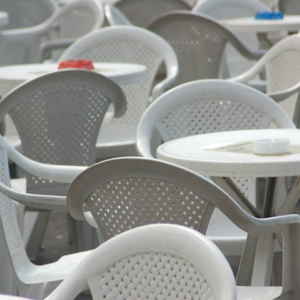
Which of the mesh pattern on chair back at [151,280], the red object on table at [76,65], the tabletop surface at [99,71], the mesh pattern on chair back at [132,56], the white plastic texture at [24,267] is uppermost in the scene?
the mesh pattern on chair back at [151,280]

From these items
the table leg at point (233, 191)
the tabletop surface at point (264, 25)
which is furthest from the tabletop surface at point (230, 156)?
the tabletop surface at point (264, 25)

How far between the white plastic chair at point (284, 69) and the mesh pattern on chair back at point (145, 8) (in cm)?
273

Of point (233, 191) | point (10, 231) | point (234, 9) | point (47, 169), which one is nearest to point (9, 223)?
point (10, 231)

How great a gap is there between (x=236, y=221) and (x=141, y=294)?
723 millimetres

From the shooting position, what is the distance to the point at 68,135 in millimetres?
5109

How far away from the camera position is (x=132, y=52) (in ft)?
23.0

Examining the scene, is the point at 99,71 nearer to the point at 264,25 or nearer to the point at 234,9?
the point at 264,25

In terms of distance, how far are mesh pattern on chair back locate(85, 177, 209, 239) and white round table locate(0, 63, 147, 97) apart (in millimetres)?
2678

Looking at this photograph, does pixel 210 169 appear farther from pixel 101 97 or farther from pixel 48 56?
pixel 48 56

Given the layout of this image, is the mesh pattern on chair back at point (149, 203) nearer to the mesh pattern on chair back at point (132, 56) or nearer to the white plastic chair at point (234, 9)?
the mesh pattern on chair back at point (132, 56)

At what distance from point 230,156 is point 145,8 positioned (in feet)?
18.0

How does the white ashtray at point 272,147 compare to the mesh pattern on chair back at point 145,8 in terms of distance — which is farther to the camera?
the mesh pattern on chair back at point 145,8

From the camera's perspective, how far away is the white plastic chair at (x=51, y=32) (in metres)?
8.72

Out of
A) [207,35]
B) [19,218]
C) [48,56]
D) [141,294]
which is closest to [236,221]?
[141,294]
